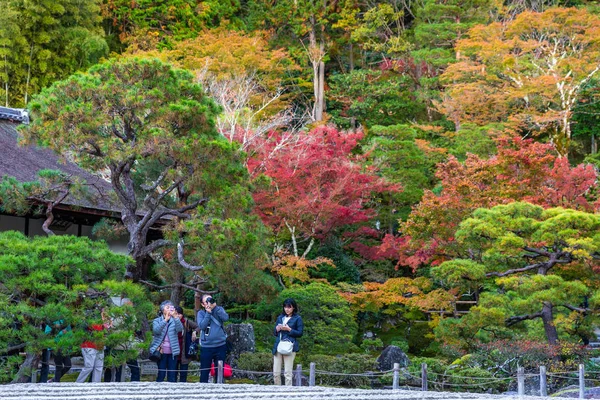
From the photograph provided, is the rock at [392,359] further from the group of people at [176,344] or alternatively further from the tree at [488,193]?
the group of people at [176,344]

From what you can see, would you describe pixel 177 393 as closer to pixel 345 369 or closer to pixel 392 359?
pixel 345 369

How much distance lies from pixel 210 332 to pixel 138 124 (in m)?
3.11

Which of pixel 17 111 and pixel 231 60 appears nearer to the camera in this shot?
pixel 17 111

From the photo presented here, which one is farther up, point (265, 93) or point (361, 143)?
point (265, 93)

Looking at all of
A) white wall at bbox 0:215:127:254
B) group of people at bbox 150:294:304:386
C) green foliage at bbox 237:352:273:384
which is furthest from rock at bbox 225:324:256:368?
group of people at bbox 150:294:304:386

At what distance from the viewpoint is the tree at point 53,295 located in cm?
825

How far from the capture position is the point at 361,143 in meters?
23.0

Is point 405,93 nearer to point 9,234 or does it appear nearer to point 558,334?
point 558,334

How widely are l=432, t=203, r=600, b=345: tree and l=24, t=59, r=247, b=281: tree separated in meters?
4.28

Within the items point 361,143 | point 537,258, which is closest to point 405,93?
point 361,143

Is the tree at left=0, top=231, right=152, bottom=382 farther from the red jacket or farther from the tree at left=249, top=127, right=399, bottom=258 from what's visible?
the tree at left=249, top=127, right=399, bottom=258

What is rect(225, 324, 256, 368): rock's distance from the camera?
41.9 ft

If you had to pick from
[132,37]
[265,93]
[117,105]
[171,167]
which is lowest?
[171,167]

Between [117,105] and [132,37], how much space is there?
53.1 feet
